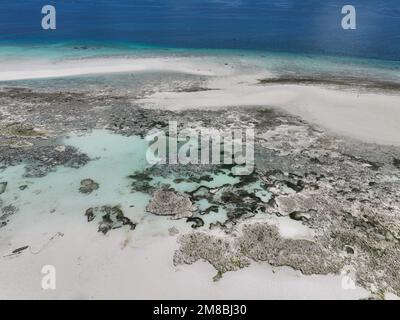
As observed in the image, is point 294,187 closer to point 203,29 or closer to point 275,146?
point 275,146

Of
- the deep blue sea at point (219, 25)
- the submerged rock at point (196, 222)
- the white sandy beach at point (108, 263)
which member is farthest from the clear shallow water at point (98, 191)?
the deep blue sea at point (219, 25)

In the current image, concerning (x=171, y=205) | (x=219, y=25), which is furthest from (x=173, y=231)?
(x=219, y=25)

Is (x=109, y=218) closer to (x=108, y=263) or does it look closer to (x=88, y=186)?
(x=108, y=263)

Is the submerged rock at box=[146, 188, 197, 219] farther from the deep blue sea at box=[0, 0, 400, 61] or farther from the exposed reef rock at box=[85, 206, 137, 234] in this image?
the deep blue sea at box=[0, 0, 400, 61]

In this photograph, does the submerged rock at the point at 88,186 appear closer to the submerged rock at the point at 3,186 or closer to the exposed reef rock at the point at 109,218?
the exposed reef rock at the point at 109,218

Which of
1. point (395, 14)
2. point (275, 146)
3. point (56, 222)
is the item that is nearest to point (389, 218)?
point (275, 146)

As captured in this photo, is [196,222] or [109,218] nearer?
[196,222]

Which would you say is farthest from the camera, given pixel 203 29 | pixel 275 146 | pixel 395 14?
pixel 395 14
